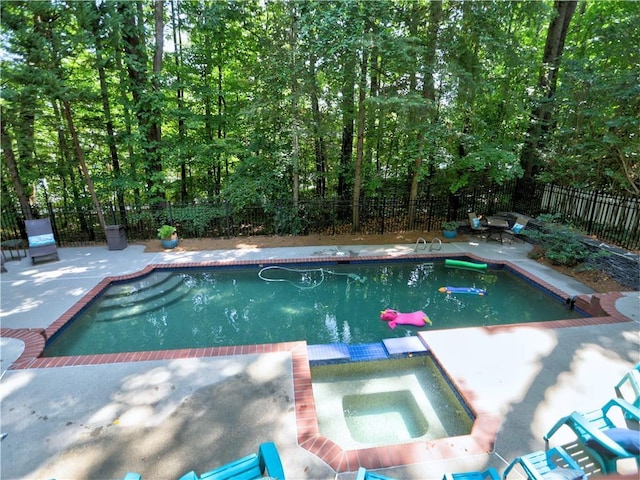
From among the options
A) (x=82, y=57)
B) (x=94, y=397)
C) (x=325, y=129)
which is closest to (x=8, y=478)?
(x=94, y=397)

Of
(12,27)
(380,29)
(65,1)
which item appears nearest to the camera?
(12,27)

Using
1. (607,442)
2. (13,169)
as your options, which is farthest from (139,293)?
(607,442)

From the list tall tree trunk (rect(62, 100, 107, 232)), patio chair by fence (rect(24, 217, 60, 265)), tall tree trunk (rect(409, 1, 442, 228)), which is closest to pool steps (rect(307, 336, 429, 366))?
tall tree trunk (rect(409, 1, 442, 228))

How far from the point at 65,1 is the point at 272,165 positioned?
16.8 ft

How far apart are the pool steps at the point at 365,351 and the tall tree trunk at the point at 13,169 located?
7757 millimetres

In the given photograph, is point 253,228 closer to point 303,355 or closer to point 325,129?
point 325,129

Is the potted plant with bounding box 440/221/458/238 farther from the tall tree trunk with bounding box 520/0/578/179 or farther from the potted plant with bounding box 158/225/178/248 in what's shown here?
the potted plant with bounding box 158/225/178/248

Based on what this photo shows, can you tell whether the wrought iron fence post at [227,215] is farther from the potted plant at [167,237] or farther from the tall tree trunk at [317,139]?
the tall tree trunk at [317,139]

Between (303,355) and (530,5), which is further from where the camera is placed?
(530,5)

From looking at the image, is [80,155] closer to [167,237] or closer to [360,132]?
[167,237]

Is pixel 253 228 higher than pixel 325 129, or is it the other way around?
pixel 325 129

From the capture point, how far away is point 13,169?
717 cm

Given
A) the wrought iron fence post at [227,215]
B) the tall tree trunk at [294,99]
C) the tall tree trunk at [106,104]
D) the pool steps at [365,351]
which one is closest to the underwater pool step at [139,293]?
the wrought iron fence post at [227,215]

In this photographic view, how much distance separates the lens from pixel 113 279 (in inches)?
231
